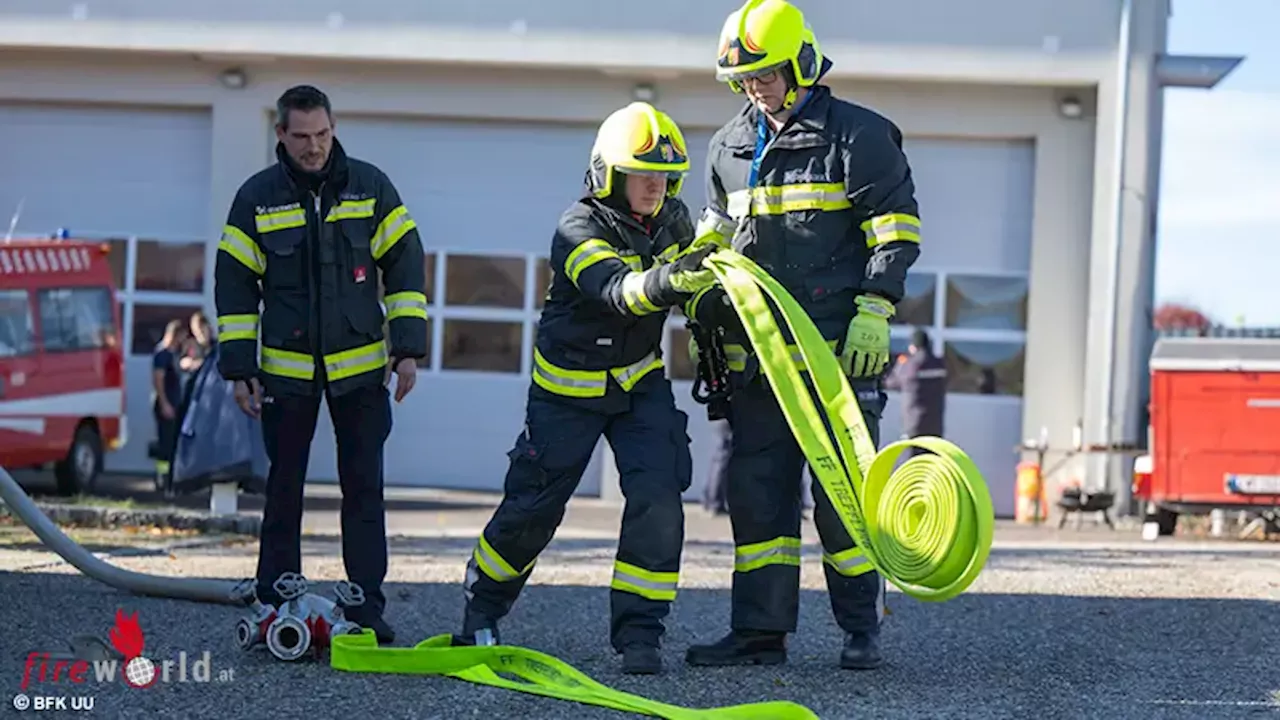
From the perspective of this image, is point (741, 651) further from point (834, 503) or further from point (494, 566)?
point (494, 566)

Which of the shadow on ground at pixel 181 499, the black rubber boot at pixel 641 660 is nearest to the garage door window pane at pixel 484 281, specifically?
the shadow on ground at pixel 181 499

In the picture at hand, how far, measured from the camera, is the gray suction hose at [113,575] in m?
8.08

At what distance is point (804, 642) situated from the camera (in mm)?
7496

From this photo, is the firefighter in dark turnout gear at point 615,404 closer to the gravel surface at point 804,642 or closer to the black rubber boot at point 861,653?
the gravel surface at point 804,642

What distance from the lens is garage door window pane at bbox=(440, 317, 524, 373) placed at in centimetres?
1859

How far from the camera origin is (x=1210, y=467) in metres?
15.8

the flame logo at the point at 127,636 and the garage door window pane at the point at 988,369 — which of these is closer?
the flame logo at the point at 127,636

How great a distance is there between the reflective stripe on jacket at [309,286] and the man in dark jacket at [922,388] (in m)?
10.1

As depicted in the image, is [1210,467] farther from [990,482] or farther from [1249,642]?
[1249,642]

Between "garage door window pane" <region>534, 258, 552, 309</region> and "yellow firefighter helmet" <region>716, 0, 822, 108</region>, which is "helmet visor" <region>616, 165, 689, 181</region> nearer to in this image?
"yellow firefighter helmet" <region>716, 0, 822, 108</region>

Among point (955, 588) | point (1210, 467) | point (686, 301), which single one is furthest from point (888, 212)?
point (1210, 467)

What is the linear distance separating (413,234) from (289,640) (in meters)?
1.58

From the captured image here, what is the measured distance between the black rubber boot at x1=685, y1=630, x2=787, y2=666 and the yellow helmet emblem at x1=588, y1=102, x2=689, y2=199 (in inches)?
60.0

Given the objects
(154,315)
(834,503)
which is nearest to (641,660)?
(834,503)
